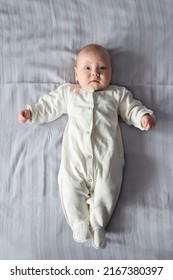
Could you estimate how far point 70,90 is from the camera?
61.2 inches

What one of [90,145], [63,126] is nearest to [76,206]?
[90,145]

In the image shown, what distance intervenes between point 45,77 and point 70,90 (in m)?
0.14

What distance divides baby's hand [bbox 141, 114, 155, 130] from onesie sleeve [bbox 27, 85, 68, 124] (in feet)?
1.02

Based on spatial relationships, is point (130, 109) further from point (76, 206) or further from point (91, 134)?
point (76, 206)

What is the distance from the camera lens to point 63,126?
62.4 inches

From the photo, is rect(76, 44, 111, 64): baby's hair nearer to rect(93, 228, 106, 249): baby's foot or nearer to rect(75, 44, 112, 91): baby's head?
rect(75, 44, 112, 91): baby's head

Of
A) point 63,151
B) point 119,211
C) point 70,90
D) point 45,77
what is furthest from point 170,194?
point 45,77

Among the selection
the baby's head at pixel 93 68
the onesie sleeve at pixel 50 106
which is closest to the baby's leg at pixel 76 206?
the onesie sleeve at pixel 50 106

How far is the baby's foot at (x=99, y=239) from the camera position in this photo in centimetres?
143

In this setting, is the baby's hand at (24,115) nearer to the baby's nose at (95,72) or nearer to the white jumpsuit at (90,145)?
the white jumpsuit at (90,145)

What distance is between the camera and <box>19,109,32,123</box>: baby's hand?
4.95 ft

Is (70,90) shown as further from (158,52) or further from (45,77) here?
(158,52)

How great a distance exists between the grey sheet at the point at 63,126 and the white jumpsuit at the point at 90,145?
57 mm

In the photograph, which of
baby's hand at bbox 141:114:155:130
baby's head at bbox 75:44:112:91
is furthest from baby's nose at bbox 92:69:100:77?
baby's hand at bbox 141:114:155:130
